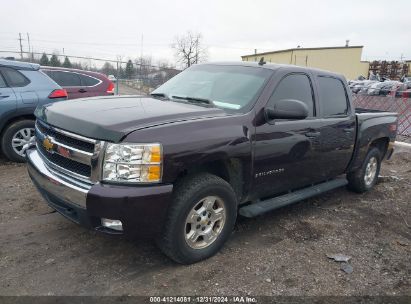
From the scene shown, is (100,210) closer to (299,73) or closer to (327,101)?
(299,73)

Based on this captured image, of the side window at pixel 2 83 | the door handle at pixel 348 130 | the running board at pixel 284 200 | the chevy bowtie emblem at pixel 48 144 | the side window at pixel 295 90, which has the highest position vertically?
the side window at pixel 295 90

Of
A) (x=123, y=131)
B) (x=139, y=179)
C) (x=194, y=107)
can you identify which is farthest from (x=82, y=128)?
(x=194, y=107)

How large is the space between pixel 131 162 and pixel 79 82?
24.2ft

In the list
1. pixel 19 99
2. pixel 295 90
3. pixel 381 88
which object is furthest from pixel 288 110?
pixel 381 88

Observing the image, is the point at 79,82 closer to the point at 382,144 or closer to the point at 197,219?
the point at 382,144

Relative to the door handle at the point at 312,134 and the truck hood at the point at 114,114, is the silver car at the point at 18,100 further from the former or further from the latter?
the door handle at the point at 312,134

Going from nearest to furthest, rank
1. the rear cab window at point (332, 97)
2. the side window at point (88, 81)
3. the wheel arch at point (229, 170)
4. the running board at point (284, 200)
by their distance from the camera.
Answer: the wheel arch at point (229, 170) < the running board at point (284, 200) < the rear cab window at point (332, 97) < the side window at point (88, 81)

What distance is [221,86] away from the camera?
13.6 feet


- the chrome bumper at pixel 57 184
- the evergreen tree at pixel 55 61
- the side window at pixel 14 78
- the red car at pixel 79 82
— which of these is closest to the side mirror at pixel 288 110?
the chrome bumper at pixel 57 184

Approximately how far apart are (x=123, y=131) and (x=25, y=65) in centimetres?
461

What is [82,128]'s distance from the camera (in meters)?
2.98

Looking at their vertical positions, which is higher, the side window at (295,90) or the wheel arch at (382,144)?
the side window at (295,90)

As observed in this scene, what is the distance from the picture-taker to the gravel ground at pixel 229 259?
308 centimetres

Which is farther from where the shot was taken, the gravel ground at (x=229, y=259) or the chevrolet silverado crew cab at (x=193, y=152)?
the gravel ground at (x=229, y=259)
